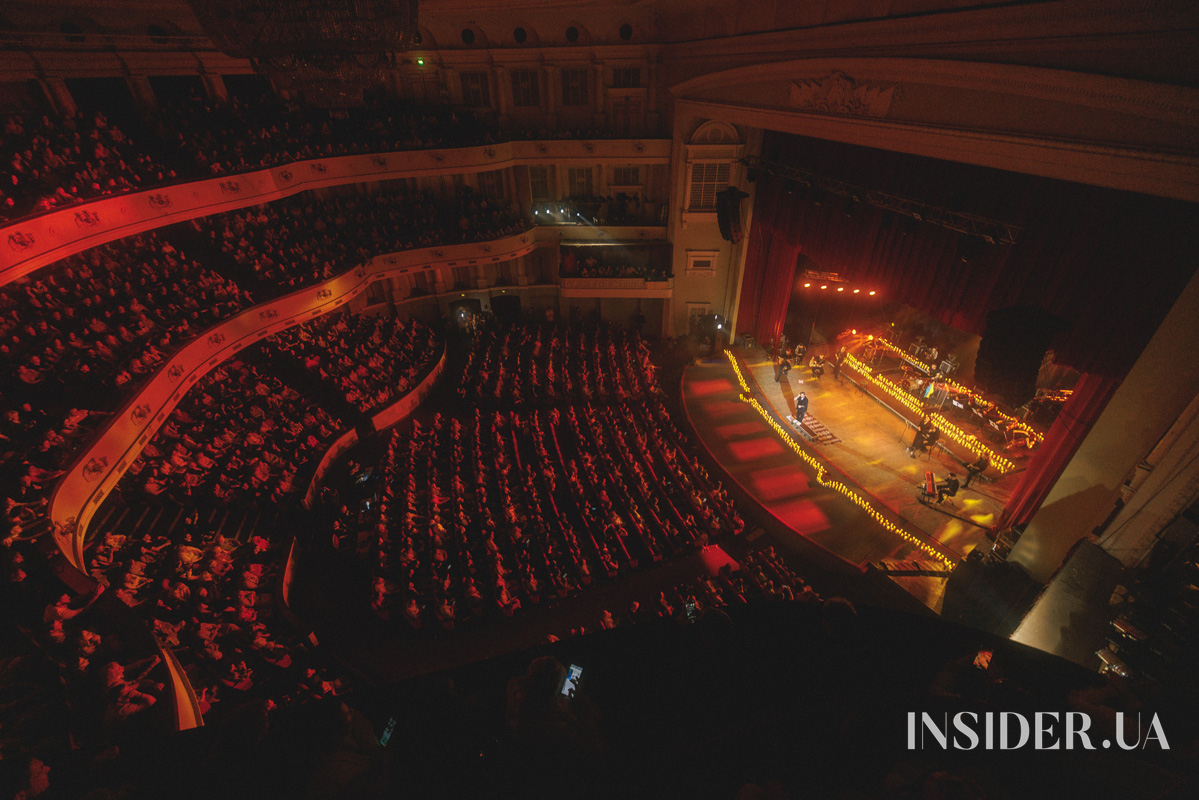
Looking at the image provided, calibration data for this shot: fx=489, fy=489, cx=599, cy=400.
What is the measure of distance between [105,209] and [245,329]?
287cm

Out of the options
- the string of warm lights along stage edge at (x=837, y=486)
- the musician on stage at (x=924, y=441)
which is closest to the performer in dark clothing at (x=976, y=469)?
the musician on stage at (x=924, y=441)

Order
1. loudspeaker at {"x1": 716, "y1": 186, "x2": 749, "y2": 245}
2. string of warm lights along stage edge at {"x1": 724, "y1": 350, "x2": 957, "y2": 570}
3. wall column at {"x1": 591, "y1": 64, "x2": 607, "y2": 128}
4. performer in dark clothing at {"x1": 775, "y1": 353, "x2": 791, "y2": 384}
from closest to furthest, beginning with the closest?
string of warm lights along stage edge at {"x1": 724, "y1": 350, "x2": 957, "y2": 570}
loudspeaker at {"x1": 716, "y1": 186, "x2": 749, "y2": 245}
performer in dark clothing at {"x1": 775, "y1": 353, "x2": 791, "y2": 384}
wall column at {"x1": 591, "y1": 64, "x2": 607, "y2": 128}

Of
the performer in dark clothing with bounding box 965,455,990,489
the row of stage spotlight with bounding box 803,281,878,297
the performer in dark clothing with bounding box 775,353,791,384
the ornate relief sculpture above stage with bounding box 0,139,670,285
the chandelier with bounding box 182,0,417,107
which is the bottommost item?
the performer in dark clothing with bounding box 775,353,791,384

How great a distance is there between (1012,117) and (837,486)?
6.69 m

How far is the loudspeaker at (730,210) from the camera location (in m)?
13.4

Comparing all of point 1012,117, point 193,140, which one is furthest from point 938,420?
point 193,140

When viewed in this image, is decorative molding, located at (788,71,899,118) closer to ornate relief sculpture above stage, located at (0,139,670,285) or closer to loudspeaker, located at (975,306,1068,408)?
loudspeaker, located at (975,306,1068,408)

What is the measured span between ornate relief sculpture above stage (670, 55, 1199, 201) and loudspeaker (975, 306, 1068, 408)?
152 cm

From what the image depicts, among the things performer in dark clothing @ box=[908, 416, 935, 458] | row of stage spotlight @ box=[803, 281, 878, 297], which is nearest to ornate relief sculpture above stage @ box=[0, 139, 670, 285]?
row of stage spotlight @ box=[803, 281, 878, 297]

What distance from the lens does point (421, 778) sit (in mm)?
2057

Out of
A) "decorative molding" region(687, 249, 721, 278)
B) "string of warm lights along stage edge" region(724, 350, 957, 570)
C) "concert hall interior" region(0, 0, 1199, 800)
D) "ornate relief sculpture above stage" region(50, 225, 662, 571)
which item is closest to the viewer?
"concert hall interior" region(0, 0, 1199, 800)

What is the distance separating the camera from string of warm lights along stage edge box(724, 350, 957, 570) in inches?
339

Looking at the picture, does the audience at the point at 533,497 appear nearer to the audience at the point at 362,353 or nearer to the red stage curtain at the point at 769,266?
the audience at the point at 362,353

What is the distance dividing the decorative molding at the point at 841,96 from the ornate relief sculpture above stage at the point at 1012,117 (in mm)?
15
